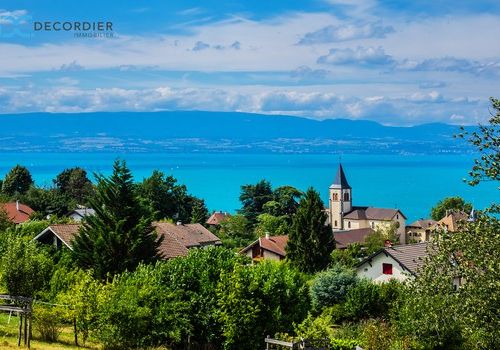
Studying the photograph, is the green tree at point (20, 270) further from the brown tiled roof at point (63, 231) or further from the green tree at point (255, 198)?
the green tree at point (255, 198)

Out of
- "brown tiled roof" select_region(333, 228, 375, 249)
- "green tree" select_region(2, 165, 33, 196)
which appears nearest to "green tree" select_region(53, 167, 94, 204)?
"green tree" select_region(2, 165, 33, 196)

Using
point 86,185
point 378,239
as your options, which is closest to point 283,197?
point 378,239

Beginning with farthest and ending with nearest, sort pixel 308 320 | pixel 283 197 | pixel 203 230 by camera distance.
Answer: pixel 283 197, pixel 203 230, pixel 308 320

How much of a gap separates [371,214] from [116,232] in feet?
283

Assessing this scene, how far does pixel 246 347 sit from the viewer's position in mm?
23062

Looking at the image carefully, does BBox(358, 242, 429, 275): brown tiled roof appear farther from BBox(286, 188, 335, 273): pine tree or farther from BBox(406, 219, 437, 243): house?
BBox(406, 219, 437, 243): house

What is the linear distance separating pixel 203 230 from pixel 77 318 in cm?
4616

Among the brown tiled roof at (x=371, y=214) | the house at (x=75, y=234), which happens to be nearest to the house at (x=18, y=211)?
the house at (x=75, y=234)

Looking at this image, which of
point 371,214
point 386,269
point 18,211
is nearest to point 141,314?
point 386,269

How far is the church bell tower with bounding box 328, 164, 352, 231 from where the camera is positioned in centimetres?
11494

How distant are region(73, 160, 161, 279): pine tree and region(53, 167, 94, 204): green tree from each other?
250 feet

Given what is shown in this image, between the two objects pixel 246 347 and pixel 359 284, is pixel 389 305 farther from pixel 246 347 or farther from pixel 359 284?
pixel 246 347

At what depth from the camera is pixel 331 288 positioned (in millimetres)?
36188

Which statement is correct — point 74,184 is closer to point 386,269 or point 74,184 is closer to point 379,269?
point 379,269
